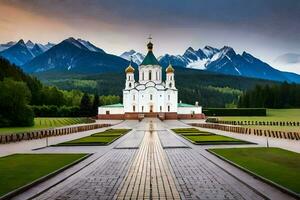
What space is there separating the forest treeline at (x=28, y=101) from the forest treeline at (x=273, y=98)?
49.3 m

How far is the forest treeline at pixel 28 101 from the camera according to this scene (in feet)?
196

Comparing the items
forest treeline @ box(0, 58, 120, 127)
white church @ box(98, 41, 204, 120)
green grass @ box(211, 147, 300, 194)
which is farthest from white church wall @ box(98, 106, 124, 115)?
green grass @ box(211, 147, 300, 194)

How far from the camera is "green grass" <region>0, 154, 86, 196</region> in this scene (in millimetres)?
13074

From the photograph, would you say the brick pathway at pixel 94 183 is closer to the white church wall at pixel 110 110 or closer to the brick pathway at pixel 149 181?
the brick pathway at pixel 149 181

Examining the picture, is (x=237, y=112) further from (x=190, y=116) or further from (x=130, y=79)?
(x=130, y=79)

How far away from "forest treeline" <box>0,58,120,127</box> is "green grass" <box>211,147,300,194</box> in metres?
44.6

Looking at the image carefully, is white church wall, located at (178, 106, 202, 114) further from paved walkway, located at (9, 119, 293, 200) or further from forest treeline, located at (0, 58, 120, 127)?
paved walkway, located at (9, 119, 293, 200)

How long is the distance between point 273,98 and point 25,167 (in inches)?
5011

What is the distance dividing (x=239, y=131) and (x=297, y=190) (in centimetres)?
3258

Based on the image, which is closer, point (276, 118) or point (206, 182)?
point (206, 182)

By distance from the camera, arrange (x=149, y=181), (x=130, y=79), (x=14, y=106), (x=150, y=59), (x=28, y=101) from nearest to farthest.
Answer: (x=149, y=181)
(x=14, y=106)
(x=28, y=101)
(x=130, y=79)
(x=150, y=59)

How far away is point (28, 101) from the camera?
66.2 m

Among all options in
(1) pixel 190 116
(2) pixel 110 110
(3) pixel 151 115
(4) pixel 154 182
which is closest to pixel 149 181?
(4) pixel 154 182

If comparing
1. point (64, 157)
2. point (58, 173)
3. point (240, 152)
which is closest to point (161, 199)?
point (58, 173)
